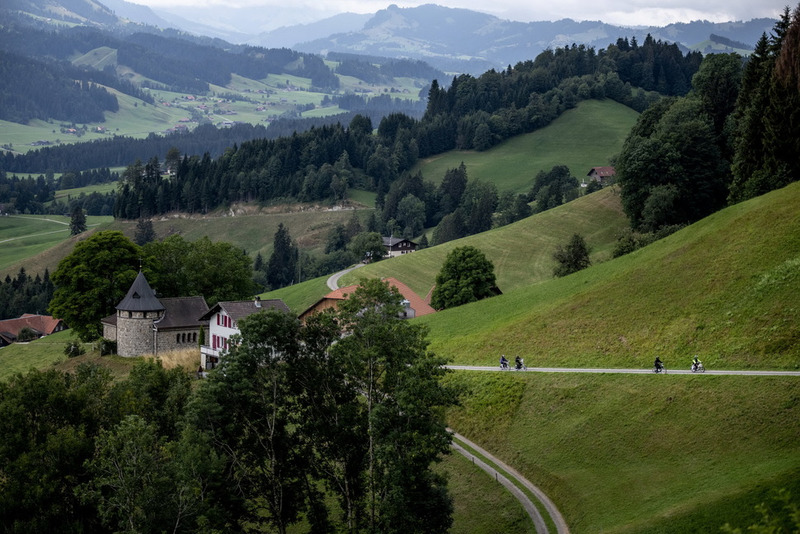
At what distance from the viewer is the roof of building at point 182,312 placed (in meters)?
83.9

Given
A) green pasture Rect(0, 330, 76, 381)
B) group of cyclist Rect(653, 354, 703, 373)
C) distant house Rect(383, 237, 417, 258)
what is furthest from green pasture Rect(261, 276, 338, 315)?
group of cyclist Rect(653, 354, 703, 373)

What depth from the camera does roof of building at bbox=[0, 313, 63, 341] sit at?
144 metres

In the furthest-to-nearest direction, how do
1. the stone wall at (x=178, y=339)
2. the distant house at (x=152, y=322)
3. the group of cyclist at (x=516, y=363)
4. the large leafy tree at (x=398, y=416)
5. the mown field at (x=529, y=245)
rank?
the mown field at (x=529, y=245)
the stone wall at (x=178, y=339)
the distant house at (x=152, y=322)
the group of cyclist at (x=516, y=363)
the large leafy tree at (x=398, y=416)

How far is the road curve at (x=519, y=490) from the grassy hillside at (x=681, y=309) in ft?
31.5

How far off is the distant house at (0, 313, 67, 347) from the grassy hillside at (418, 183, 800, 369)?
93612mm

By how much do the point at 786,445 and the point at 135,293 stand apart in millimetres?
60966

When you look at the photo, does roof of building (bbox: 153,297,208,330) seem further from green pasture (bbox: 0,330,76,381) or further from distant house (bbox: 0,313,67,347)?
distant house (bbox: 0,313,67,347)

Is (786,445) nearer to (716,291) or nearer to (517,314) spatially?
(716,291)

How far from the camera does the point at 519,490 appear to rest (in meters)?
46.6

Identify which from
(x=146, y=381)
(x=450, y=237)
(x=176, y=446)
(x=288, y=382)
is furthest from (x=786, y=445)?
(x=450, y=237)

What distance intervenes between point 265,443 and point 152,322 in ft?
148

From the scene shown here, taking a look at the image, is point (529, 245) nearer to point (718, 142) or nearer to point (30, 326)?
point (718, 142)

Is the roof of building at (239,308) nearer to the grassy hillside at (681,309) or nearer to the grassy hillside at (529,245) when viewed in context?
the grassy hillside at (681,309)

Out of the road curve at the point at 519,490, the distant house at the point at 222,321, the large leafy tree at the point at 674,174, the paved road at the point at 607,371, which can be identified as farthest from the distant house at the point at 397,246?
the road curve at the point at 519,490
